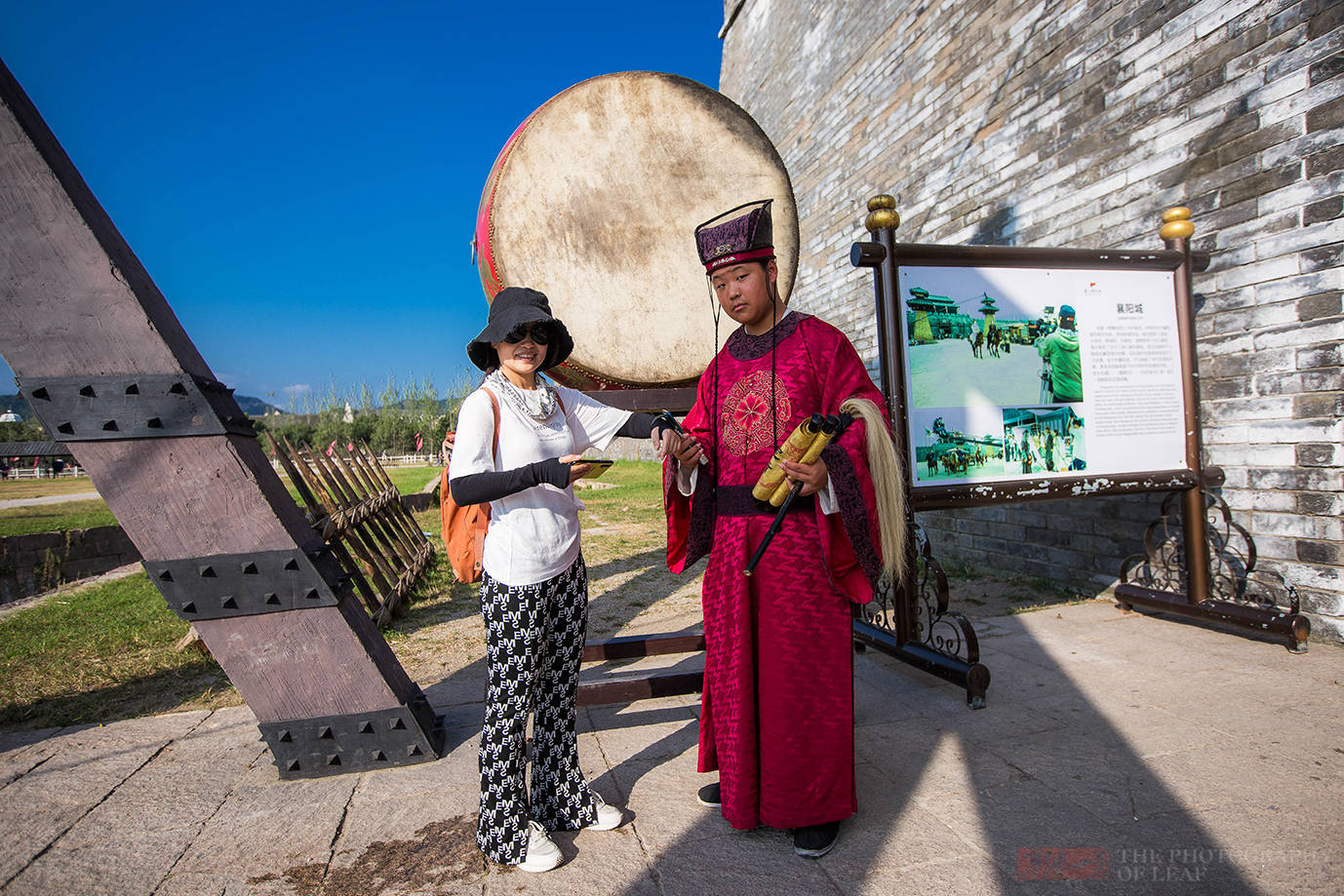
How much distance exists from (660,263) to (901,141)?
496 cm

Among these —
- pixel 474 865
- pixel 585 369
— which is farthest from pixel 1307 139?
pixel 474 865

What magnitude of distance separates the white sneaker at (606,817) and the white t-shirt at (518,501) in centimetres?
81

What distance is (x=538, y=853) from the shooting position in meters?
→ 2.02

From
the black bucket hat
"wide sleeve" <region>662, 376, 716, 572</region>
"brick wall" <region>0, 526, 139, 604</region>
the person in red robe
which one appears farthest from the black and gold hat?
"brick wall" <region>0, 526, 139, 604</region>

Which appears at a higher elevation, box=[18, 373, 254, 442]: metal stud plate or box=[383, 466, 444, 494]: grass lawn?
box=[18, 373, 254, 442]: metal stud plate

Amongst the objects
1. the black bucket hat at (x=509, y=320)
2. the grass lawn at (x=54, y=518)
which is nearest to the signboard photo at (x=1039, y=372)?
the black bucket hat at (x=509, y=320)

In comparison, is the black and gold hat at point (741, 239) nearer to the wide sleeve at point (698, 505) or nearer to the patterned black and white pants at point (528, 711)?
the wide sleeve at point (698, 505)

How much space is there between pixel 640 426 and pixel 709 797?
1.29m

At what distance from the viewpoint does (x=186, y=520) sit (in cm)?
239

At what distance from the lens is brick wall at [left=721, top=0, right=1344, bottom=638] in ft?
11.5

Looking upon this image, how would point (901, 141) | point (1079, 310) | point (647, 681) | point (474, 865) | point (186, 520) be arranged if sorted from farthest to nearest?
point (901, 141) → point (1079, 310) → point (647, 681) → point (186, 520) → point (474, 865)

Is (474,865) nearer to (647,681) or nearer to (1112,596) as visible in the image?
(647,681)

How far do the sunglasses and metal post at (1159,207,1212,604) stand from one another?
3.63 m

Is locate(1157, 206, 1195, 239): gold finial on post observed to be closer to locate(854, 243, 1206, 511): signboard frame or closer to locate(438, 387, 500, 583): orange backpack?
locate(854, 243, 1206, 511): signboard frame
